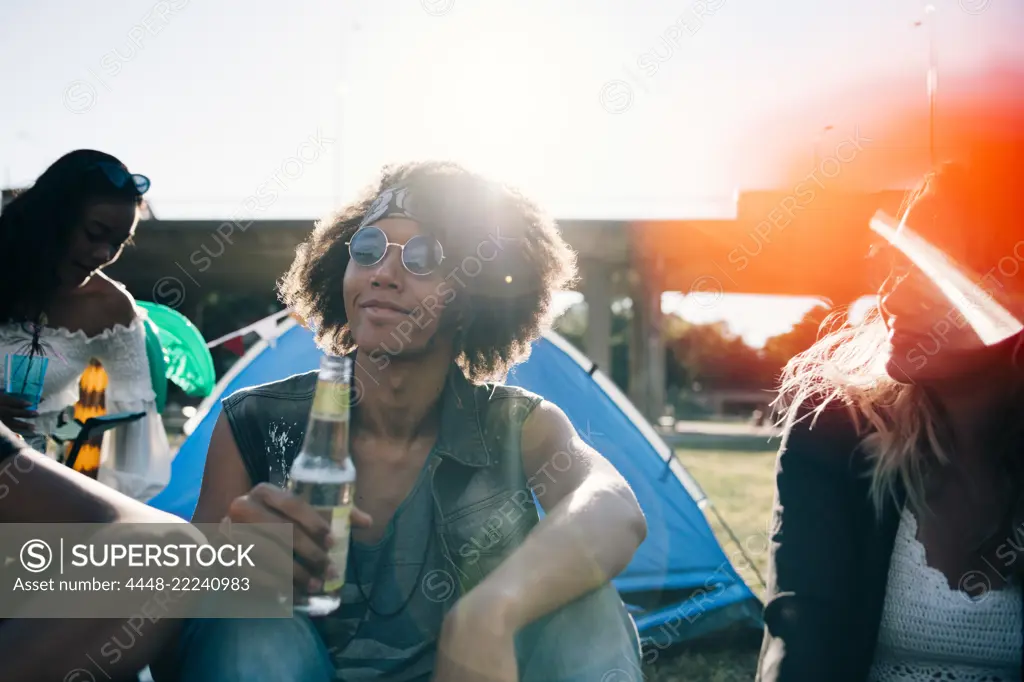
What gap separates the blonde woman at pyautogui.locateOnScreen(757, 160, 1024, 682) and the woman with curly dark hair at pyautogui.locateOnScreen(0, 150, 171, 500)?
95.1 inches

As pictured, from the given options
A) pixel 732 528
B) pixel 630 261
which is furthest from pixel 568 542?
pixel 630 261

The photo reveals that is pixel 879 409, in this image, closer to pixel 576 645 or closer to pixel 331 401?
pixel 576 645

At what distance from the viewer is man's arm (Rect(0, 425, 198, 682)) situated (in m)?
1.13

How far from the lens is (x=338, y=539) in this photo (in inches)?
51.3

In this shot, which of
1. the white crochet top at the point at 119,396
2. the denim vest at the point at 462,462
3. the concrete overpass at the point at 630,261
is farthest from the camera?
the concrete overpass at the point at 630,261

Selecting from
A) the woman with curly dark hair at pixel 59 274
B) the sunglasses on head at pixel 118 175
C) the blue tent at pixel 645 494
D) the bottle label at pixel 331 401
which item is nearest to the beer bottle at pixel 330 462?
the bottle label at pixel 331 401

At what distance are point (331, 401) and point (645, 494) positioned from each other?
8.13 ft

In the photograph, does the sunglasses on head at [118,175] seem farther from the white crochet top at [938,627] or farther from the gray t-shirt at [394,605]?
the white crochet top at [938,627]

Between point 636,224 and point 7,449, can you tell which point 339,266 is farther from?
point 636,224

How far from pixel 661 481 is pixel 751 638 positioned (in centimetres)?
81

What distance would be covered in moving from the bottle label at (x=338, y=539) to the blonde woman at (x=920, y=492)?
33.0 inches

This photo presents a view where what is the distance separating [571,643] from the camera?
1.45 metres

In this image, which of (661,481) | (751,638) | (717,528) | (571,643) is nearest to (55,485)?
(571,643)

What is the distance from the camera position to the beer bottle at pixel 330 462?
1326mm
